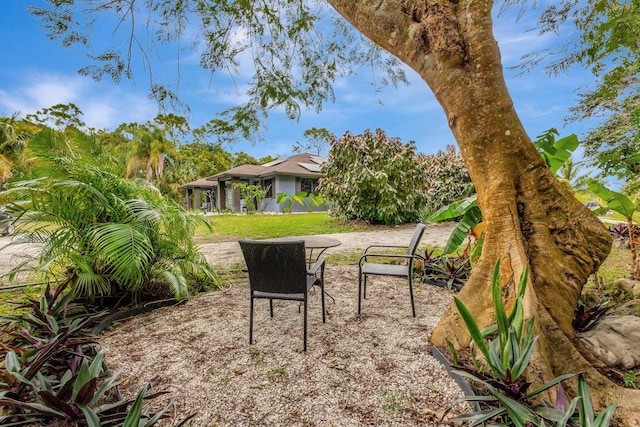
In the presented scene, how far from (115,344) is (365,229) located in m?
9.81

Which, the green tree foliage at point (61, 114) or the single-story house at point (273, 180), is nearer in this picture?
the single-story house at point (273, 180)

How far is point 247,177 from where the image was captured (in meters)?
23.9

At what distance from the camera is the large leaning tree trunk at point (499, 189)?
2.28m

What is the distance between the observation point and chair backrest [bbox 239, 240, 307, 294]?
2434mm

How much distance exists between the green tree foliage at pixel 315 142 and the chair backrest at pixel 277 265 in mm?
40075

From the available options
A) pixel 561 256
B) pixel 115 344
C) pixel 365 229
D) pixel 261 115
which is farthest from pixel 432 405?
pixel 365 229

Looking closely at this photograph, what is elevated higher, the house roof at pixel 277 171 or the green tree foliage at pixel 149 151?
the green tree foliage at pixel 149 151

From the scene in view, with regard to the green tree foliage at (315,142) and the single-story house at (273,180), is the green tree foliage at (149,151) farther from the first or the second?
the green tree foliage at (315,142)

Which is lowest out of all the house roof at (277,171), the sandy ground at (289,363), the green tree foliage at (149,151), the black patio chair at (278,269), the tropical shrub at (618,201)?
the sandy ground at (289,363)

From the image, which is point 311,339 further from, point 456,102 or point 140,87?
point 140,87

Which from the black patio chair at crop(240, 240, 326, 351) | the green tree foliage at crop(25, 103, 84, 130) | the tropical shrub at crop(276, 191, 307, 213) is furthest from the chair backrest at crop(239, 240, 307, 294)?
the green tree foliage at crop(25, 103, 84, 130)

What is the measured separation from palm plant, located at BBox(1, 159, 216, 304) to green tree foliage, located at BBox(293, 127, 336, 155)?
39157 millimetres

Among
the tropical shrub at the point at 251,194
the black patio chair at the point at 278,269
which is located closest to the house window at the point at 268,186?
the tropical shrub at the point at 251,194

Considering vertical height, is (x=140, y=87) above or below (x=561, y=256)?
above
